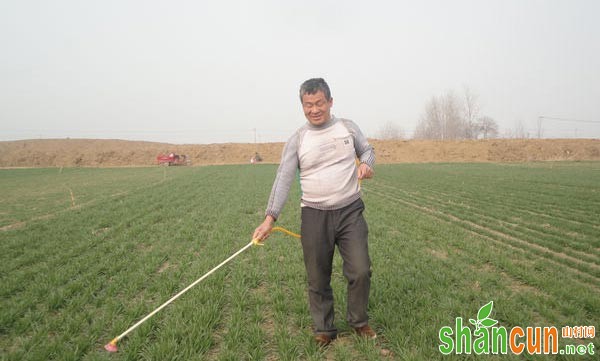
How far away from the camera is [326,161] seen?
10.3ft

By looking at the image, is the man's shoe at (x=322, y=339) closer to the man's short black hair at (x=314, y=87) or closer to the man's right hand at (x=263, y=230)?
the man's right hand at (x=263, y=230)

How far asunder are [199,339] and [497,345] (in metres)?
2.86

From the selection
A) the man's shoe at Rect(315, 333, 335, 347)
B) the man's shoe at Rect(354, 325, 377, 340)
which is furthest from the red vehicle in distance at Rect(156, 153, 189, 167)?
the man's shoe at Rect(354, 325, 377, 340)

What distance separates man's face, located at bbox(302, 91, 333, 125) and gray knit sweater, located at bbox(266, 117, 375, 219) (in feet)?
0.32

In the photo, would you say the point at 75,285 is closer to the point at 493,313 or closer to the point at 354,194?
the point at 354,194

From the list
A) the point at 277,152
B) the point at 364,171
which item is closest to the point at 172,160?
the point at 277,152

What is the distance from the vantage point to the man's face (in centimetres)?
300

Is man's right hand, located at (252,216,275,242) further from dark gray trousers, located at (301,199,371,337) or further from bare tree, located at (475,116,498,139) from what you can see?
bare tree, located at (475,116,498,139)

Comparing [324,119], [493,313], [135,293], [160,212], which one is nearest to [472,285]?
[493,313]

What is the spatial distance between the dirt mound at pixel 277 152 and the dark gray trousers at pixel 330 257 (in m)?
50.6

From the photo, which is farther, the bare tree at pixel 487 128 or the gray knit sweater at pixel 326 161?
the bare tree at pixel 487 128

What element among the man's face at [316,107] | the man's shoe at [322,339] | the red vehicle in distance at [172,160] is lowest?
the man's shoe at [322,339]

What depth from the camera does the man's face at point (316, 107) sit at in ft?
9.83

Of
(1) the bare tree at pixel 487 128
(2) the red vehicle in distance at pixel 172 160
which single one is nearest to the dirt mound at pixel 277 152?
(2) the red vehicle in distance at pixel 172 160
